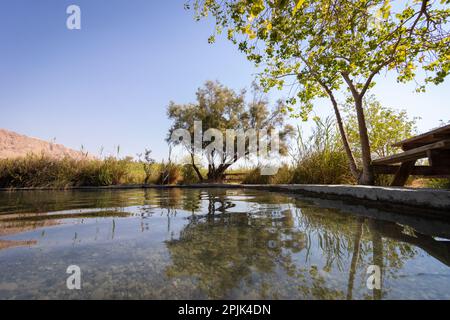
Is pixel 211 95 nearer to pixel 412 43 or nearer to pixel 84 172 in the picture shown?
pixel 84 172

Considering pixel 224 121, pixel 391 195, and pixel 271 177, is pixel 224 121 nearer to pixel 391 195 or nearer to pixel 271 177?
pixel 271 177

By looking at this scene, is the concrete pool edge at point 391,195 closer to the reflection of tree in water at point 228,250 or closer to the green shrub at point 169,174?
the reflection of tree in water at point 228,250

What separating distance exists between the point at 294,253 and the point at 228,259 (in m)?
0.42

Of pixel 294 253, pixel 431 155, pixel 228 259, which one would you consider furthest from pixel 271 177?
pixel 228 259

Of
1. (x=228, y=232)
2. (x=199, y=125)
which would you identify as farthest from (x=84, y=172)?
(x=228, y=232)

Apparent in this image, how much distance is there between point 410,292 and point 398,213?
2.24 m

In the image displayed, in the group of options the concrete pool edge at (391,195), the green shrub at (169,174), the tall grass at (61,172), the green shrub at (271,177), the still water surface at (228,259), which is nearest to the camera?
the still water surface at (228,259)

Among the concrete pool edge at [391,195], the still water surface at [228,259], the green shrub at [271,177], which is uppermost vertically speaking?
the green shrub at [271,177]

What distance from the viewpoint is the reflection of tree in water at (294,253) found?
3.42 ft

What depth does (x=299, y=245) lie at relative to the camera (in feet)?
5.34

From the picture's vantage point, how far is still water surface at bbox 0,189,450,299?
39.2 inches

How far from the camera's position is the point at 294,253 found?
4.79 feet

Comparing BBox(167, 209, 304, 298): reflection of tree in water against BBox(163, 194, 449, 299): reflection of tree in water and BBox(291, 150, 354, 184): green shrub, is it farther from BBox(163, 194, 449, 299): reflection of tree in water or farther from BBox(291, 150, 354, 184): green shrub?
BBox(291, 150, 354, 184): green shrub

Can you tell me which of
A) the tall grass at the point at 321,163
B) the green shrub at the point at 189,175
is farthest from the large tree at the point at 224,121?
the tall grass at the point at 321,163
